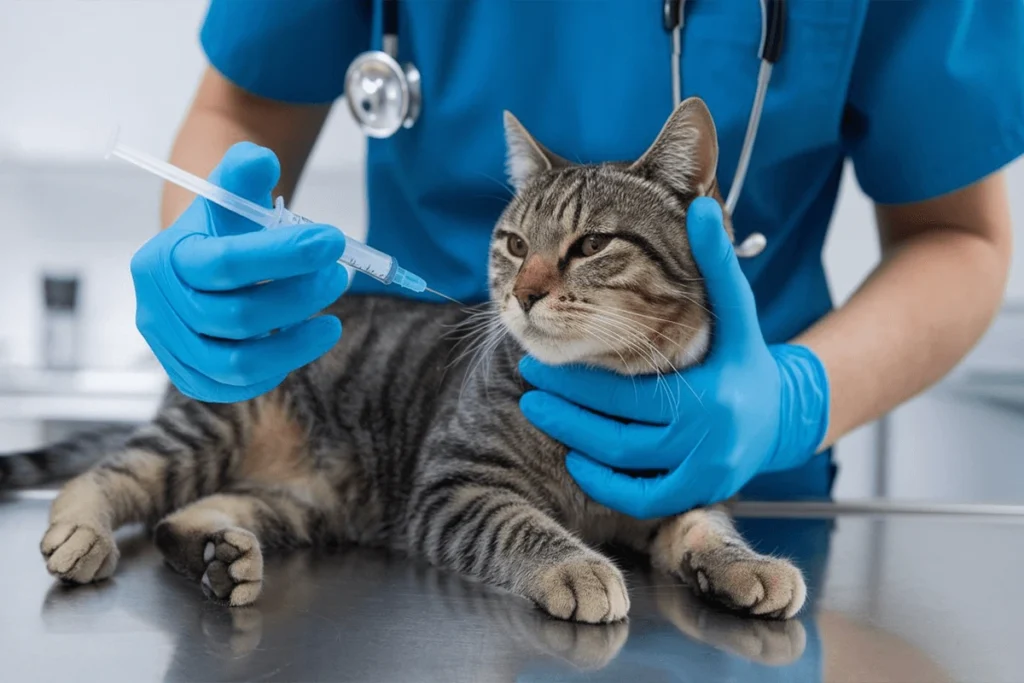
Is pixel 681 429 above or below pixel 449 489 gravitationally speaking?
above

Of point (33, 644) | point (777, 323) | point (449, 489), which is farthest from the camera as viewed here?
point (777, 323)

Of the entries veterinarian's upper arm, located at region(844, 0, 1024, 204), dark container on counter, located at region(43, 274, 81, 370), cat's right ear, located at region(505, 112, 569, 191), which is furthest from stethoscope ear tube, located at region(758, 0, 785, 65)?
dark container on counter, located at region(43, 274, 81, 370)

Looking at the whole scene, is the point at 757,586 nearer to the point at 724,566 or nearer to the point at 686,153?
the point at 724,566

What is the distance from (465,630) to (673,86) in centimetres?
77

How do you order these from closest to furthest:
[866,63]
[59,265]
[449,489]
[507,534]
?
[507,534], [449,489], [866,63], [59,265]

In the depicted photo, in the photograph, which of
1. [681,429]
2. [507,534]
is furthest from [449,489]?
[681,429]

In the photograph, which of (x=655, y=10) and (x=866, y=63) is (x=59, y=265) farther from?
(x=866, y=63)

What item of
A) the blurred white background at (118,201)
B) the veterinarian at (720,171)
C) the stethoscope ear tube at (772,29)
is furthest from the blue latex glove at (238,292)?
the blurred white background at (118,201)

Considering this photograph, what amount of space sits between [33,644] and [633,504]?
2.12 ft

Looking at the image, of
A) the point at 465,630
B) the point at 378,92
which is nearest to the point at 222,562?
the point at 465,630

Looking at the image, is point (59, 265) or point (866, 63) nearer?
point (866, 63)

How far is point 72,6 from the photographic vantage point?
7.70 ft

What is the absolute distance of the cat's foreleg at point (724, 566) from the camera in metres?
0.92

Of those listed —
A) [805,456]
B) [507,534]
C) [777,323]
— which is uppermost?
[777,323]
